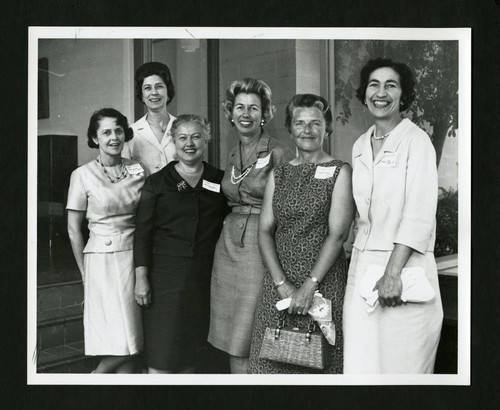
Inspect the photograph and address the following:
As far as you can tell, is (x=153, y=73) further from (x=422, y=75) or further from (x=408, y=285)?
(x=408, y=285)

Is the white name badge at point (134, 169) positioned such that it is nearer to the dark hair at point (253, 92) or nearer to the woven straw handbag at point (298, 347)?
the dark hair at point (253, 92)

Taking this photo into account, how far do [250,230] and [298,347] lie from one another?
1.71 ft

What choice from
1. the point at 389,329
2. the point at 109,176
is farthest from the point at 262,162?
the point at 389,329

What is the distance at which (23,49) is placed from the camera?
2564mm

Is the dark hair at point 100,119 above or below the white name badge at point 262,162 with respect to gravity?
above

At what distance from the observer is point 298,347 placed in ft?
8.12

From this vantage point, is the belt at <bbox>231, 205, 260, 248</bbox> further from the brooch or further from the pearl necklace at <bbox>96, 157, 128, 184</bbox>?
the pearl necklace at <bbox>96, 157, 128, 184</bbox>

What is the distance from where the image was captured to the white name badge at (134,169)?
8.56 feet

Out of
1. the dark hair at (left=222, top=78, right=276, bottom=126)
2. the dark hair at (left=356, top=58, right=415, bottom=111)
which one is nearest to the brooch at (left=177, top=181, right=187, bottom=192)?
the dark hair at (left=222, top=78, right=276, bottom=126)

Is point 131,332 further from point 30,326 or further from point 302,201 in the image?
point 302,201

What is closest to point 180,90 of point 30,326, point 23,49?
point 23,49

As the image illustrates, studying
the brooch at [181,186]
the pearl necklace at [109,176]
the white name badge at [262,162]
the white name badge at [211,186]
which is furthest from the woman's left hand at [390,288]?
the pearl necklace at [109,176]
